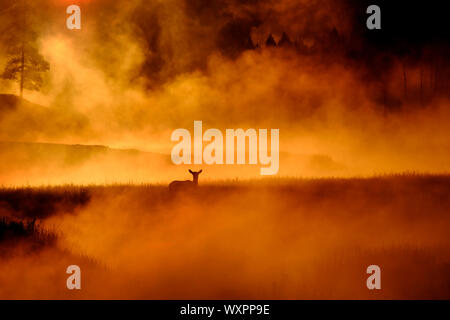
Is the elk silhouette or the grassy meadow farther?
the elk silhouette

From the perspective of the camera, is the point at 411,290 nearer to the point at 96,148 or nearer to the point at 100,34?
the point at 96,148

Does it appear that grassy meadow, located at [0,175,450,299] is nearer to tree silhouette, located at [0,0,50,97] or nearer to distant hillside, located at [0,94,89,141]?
distant hillside, located at [0,94,89,141]

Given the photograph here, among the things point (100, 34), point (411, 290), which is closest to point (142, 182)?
point (100, 34)

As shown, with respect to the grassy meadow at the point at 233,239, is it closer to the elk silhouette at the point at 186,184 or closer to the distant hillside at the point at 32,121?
the elk silhouette at the point at 186,184

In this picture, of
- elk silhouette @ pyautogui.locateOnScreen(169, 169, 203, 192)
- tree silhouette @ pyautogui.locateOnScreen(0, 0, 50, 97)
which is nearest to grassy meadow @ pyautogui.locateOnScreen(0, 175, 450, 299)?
elk silhouette @ pyautogui.locateOnScreen(169, 169, 203, 192)

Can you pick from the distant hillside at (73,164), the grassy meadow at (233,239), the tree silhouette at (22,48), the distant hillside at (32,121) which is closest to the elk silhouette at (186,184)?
the grassy meadow at (233,239)

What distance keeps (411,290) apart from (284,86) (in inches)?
109

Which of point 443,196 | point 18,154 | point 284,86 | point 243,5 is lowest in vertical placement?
point 443,196

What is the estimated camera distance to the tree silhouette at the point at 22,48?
539 centimetres

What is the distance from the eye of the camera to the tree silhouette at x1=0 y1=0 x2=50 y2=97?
5.39 m

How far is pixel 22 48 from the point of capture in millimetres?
5430

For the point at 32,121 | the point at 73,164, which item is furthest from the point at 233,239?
the point at 32,121

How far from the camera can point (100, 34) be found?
550 centimetres

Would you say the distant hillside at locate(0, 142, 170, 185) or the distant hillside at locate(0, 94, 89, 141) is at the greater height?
the distant hillside at locate(0, 94, 89, 141)
